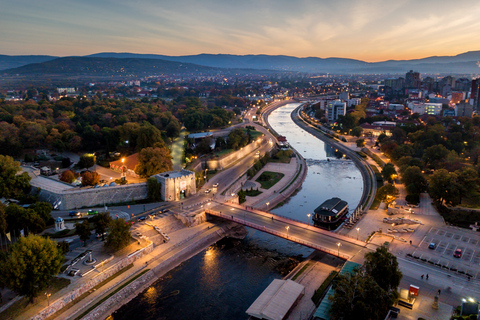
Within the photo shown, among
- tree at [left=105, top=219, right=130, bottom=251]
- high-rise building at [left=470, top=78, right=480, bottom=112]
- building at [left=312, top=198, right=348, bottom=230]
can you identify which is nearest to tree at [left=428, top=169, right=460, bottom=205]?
building at [left=312, top=198, right=348, bottom=230]

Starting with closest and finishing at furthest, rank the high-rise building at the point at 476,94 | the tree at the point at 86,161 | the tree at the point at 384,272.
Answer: the tree at the point at 384,272
the tree at the point at 86,161
the high-rise building at the point at 476,94

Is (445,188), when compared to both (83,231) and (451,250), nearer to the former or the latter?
(451,250)

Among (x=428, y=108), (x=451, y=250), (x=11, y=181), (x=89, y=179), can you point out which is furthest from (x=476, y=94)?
(x=11, y=181)

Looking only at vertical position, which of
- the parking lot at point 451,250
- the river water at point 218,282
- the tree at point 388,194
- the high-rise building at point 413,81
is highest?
the high-rise building at point 413,81

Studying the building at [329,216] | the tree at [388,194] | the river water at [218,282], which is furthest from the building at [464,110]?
the building at [329,216]

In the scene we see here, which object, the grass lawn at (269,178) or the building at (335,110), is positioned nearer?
the grass lawn at (269,178)

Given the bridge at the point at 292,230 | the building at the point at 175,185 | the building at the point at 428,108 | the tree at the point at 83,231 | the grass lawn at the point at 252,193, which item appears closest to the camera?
the tree at the point at 83,231

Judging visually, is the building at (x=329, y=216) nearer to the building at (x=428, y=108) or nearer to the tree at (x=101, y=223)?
the tree at (x=101, y=223)

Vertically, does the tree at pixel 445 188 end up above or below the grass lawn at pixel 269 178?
above
